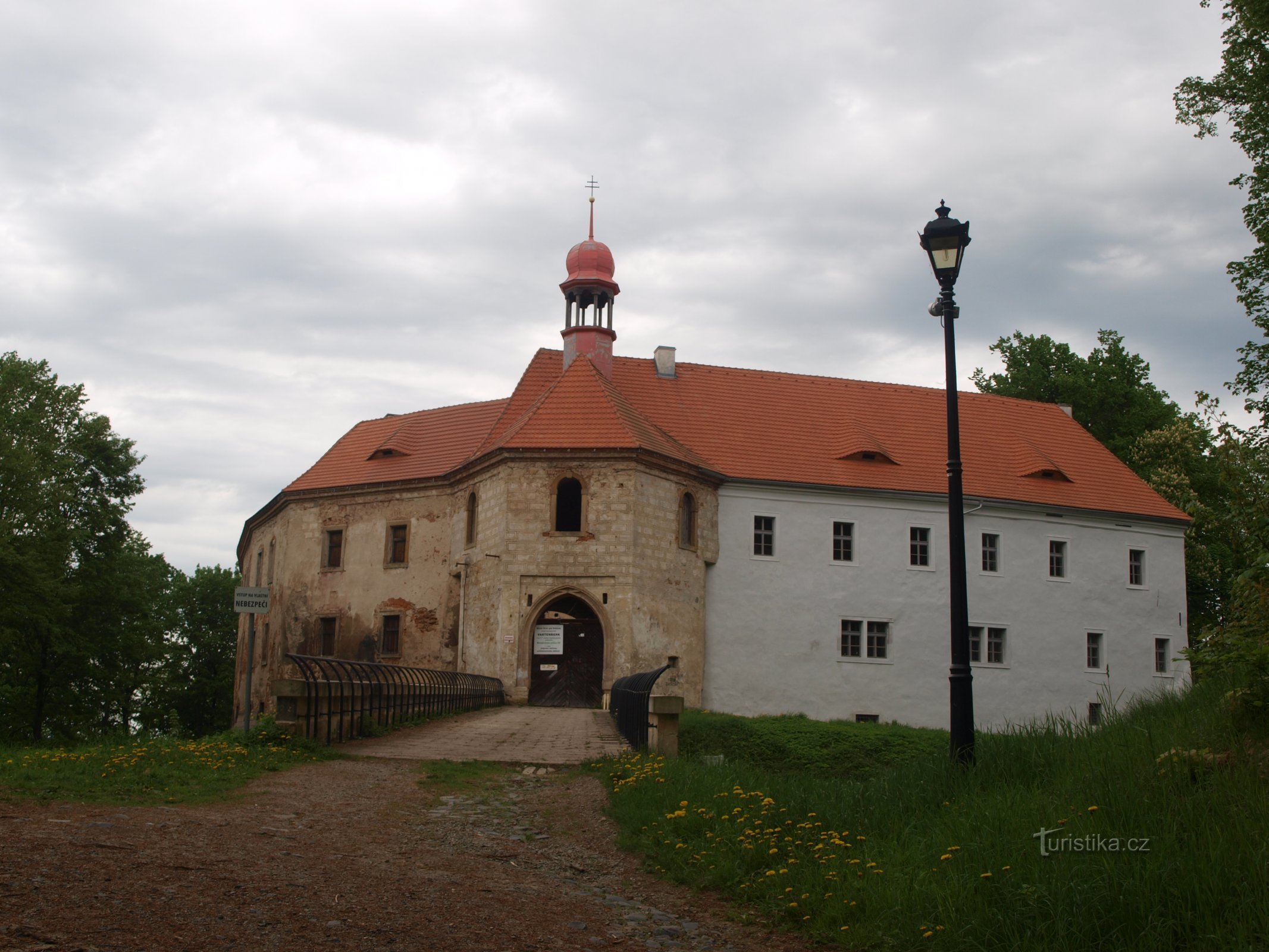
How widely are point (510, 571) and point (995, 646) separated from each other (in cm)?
1453

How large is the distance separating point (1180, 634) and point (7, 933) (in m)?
36.4

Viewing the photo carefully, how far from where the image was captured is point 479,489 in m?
29.6

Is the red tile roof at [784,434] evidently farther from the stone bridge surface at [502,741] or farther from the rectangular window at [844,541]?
the stone bridge surface at [502,741]

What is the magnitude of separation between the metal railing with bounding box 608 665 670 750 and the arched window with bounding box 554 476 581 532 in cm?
954

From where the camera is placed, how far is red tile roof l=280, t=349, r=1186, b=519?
104ft

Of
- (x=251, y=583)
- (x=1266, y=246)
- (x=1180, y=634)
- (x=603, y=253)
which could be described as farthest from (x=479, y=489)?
(x=1180, y=634)

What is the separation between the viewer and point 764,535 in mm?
31266

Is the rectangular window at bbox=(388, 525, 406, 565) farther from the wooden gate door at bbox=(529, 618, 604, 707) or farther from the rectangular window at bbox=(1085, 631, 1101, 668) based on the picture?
the rectangular window at bbox=(1085, 631, 1101, 668)

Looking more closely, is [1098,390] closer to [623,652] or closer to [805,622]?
[805,622]

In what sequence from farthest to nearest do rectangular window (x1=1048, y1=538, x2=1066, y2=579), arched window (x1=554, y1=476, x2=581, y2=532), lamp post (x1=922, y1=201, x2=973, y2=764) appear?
rectangular window (x1=1048, y1=538, x2=1066, y2=579)
arched window (x1=554, y1=476, x2=581, y2=532)
lamp post (x1=922, y1=201, x2=973, y2=764)

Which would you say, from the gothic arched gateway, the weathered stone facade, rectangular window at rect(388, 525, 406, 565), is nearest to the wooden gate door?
the gothic arched gateway

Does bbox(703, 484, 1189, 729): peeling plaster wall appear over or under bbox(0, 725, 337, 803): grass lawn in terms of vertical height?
over

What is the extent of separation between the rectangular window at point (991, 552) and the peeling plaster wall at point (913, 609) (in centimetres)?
15

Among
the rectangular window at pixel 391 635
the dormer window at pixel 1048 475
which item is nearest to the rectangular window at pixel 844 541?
the dormer window at pixel 1048 475
